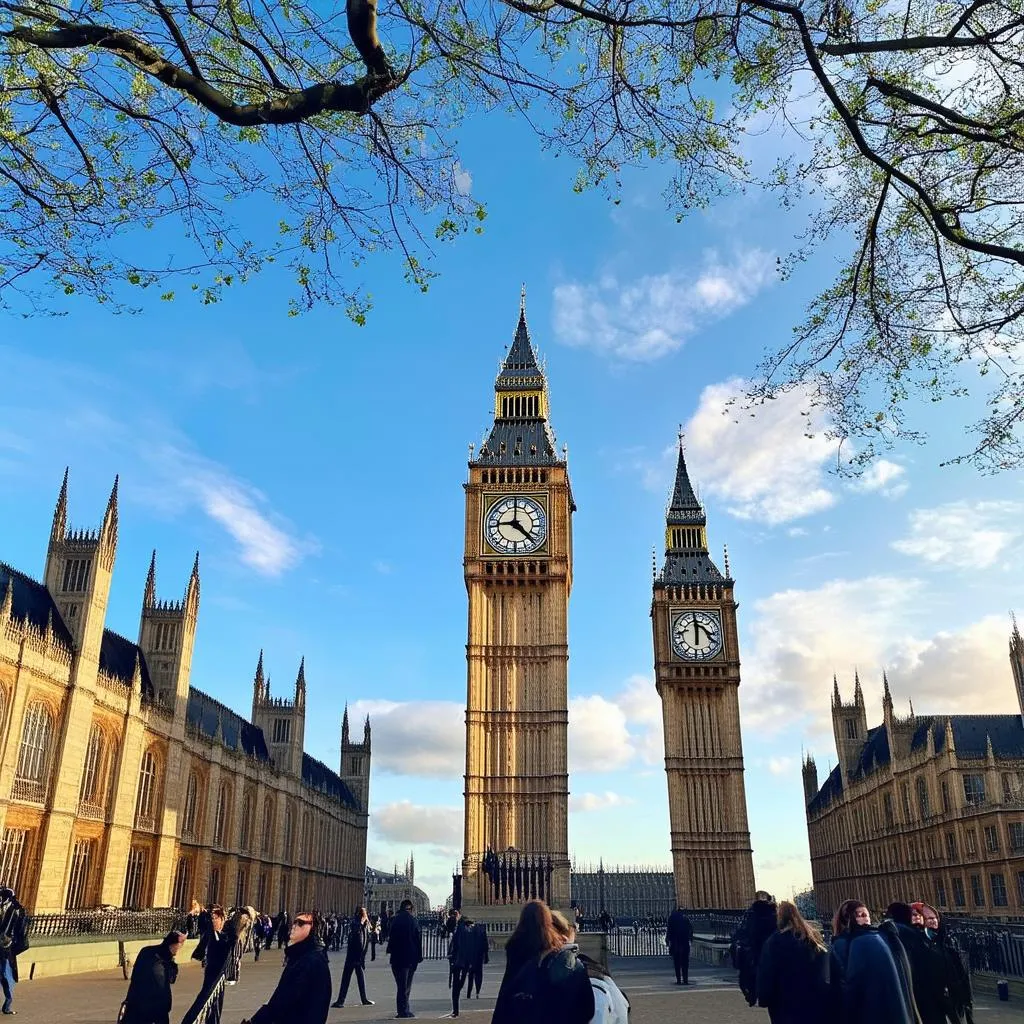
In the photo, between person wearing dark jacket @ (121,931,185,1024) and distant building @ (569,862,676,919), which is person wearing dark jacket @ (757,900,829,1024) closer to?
person wearing dark jacket @ (121,931,185,1024)

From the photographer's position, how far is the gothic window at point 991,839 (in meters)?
48.5

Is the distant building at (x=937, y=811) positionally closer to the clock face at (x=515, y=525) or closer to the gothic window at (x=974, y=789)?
the gothic window at (x=974, y=789)

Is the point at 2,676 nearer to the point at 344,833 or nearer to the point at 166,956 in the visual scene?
the point at 166,956

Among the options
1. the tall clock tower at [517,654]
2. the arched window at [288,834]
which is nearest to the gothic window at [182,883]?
the tall clock tower at [517,654]

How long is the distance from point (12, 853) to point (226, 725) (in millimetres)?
30463

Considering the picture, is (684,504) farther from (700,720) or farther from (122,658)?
(122,658)

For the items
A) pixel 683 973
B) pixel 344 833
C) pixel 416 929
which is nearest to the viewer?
pixel 416 929

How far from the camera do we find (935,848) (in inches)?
2189

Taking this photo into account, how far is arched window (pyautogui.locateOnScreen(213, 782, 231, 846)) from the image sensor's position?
49875 millimetres

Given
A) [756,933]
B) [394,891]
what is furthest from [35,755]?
[394,891]

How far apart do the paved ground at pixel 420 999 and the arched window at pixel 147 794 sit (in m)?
15.3

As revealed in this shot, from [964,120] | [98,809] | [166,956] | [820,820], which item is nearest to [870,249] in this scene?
[964,120]

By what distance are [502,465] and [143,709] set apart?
2841cm

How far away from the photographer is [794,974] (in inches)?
262
